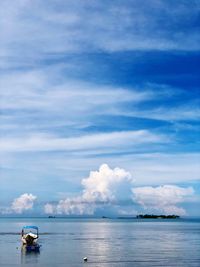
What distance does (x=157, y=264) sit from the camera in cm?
7288

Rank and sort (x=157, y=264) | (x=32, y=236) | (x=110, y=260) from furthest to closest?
1. (x=32, y=236)
2. (x=110, y=260)
3. (x=157, y=264)

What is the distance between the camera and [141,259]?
8019cm

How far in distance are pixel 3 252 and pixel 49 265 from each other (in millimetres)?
23969

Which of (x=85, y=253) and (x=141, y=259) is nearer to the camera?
(x=141, y=259)

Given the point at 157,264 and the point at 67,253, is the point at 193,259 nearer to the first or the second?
the point at 157,264

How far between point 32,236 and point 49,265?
33544 mm

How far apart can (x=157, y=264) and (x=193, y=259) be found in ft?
33.5

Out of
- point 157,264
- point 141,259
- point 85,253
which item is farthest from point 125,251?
point 157,264

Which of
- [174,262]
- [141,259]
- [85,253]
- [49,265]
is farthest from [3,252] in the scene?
[174,262]

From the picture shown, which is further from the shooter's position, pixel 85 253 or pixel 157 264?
pixel 85 253

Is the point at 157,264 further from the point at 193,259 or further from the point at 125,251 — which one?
the point at 125,251

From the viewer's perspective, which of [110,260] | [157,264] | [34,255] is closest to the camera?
[157,264]

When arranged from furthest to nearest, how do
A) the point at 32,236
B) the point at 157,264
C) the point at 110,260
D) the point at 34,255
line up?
1. the point at 32,236
2. the point at 34,255
3. the point at 110,260
4. the point at 157,264

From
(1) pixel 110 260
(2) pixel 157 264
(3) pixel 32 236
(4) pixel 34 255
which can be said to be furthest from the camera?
(3) pixel 32 236
